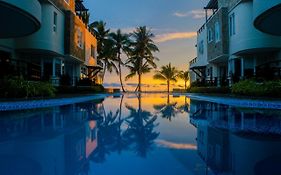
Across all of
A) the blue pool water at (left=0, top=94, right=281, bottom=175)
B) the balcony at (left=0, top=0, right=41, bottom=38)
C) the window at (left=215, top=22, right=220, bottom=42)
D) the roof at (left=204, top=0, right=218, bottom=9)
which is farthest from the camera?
the roof at (left=204, top=0, right=218, bottom=9)

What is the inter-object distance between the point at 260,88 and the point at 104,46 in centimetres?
2968

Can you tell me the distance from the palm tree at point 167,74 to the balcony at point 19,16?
3224cm

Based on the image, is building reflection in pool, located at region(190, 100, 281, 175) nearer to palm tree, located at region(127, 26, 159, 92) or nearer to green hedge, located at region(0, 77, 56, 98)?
green hedge, located at region(0, 77, 56, 98)

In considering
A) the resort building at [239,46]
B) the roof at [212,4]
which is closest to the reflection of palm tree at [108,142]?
the resort building at [239,46]

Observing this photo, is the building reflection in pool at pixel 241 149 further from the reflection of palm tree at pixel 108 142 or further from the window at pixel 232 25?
the window at pixel 232 25

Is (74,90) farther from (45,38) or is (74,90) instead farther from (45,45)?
(45,38)

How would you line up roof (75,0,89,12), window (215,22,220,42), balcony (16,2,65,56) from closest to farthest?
balcony (16,2,65,56), window (215,22,220,42), roof (75,0,89,12)

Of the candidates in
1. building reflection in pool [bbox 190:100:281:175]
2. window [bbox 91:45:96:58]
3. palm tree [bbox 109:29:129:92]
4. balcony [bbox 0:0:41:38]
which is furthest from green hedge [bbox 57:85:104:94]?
palm tree [bbox 109:29:129:92]

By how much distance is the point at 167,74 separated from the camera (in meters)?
44.8

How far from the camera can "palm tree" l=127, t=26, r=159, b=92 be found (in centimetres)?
4041

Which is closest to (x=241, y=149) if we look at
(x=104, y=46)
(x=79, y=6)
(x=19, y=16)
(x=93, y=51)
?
(x=19, y=16)

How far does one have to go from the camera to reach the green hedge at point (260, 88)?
12.5 meters

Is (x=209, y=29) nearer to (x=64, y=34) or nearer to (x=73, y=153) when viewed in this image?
(x=64, y=34)

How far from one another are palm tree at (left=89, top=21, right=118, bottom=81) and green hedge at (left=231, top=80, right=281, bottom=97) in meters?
26.7
